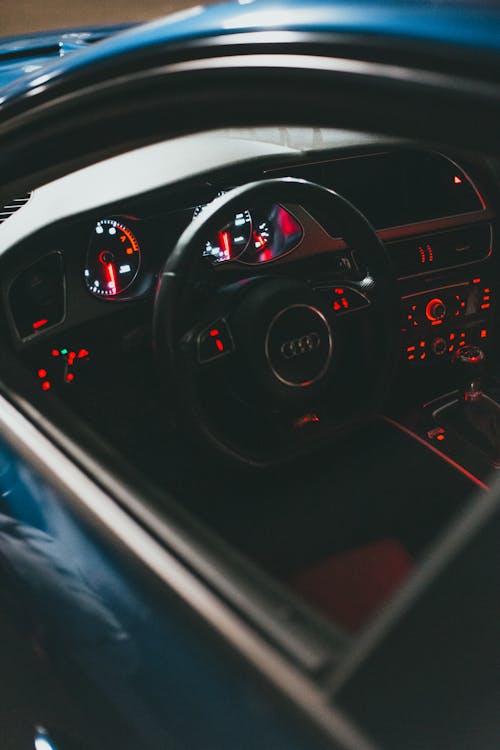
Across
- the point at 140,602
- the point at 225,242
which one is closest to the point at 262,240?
the point at 225,242

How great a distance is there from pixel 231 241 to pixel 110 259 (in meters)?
0.32

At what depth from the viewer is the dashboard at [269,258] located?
6.57ft

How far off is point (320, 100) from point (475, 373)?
1834mm

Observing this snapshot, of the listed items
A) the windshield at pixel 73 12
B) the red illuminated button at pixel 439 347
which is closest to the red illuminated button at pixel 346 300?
the red illuminated button at pixel 439 347

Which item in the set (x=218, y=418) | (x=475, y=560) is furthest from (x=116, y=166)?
(x=475, y=560)

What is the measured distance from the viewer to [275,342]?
1875 mm

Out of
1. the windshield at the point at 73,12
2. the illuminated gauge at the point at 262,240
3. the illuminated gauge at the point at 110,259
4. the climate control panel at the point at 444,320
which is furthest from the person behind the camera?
the windshield at the point at 73,12

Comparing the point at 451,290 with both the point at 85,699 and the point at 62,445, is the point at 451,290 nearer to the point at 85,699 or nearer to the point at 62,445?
the point at 62,445

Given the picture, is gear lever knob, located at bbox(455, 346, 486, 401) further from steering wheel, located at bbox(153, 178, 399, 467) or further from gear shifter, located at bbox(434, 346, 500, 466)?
steering wheel, located at bbox(153, 178, 399, 467)

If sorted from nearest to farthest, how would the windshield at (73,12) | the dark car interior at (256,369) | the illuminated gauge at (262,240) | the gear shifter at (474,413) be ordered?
the dark car interior at (256,369) → the illuminated gauge at (262,240) → the gear shifter at (474,413) → the windshield at (73,12)

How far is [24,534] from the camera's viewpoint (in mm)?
1257

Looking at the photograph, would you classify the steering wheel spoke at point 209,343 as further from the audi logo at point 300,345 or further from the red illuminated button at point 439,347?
the red illuminated button at point 439,347

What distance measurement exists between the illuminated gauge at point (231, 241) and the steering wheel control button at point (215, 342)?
32 centimetres

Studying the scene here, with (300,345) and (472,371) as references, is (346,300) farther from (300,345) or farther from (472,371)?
(472,371)
